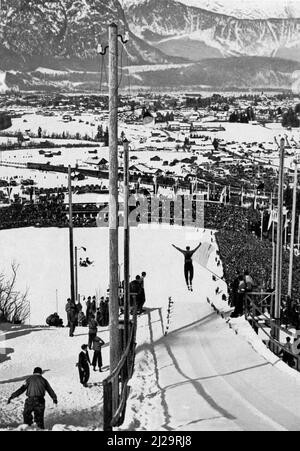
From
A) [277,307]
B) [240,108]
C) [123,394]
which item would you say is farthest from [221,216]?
[240,108]

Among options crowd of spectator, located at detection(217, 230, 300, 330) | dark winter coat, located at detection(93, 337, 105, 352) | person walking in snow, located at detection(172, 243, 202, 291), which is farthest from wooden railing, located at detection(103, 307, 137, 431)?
crowd of spectator, located at detection(217, 230, 300, 330)

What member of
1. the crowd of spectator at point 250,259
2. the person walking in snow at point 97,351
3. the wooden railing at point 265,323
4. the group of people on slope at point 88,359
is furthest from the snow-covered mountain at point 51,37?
the person walking in snow at point 97,351

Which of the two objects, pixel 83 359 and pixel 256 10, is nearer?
pixel 83 359

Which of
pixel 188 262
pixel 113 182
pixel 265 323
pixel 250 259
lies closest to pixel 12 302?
pixel 188 262

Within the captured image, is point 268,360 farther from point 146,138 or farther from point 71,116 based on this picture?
point 71,116

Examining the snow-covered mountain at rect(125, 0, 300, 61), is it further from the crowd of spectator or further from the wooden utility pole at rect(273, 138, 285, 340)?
the wooden utility pole at rect(273, 138, 285, 340)

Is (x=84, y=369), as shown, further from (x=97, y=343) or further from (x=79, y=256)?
(x=79, y=256)
